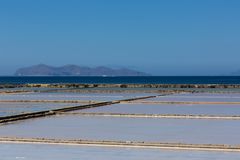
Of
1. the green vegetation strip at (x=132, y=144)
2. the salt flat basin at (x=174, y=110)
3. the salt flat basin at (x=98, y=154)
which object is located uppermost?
the salt flat basin at (x=174, y=110)

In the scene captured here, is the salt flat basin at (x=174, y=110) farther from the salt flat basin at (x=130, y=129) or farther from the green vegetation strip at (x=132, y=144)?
the green vegetation strip at (x=132, y=144)

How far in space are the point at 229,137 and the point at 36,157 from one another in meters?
3.67

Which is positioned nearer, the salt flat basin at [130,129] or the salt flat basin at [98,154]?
the salt flat basin at [98,154]

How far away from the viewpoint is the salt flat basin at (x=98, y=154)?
23.6 feet

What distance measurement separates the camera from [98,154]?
7.51 m

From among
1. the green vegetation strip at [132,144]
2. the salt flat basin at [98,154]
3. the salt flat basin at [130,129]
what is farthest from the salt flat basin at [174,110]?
the salt flat basin at [98,154]

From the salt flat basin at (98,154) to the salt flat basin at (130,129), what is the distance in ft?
3.58

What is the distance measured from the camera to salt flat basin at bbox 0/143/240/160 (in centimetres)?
720

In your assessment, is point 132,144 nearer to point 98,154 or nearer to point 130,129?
point 98,154

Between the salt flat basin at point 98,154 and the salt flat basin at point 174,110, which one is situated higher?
the salt flat basin at point 174,110

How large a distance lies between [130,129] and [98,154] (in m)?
3.26

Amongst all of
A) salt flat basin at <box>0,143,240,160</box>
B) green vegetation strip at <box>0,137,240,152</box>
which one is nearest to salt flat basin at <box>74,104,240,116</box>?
green vegetation strip at <box>0,137,240,152</box>

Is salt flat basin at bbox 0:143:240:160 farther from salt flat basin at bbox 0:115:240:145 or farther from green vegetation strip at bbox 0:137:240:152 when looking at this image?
salt flat basin at bbox 0:115:240:145

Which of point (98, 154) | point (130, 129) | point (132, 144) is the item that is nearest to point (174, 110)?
point (130, 129)
